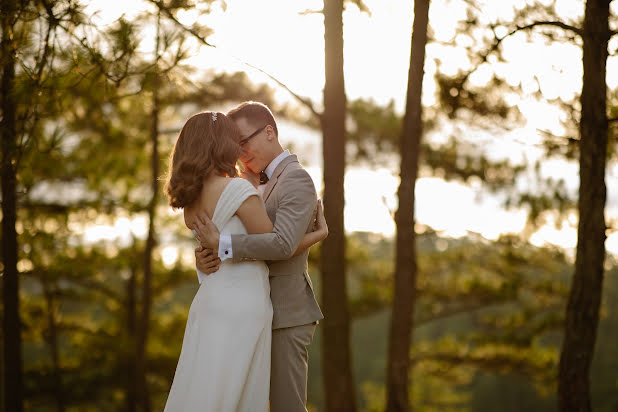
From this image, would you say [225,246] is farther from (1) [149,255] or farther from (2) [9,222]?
(1) [149,255]

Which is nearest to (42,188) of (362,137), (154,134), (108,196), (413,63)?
(108,196)

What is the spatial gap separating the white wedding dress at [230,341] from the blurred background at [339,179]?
32 cm

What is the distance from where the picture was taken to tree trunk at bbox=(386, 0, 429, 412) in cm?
445

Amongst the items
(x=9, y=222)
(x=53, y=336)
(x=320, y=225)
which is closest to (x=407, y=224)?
(x=320, y=225)

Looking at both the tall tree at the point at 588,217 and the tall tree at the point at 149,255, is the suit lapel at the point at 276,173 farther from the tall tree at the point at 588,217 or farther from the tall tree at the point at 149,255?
the tall tree at the point at 149,255

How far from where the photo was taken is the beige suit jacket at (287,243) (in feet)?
8.87

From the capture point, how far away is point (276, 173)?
296 cm

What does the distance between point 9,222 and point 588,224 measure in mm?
3817

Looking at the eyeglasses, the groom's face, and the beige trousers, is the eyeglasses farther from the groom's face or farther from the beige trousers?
the beige trousers

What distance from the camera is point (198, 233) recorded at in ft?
9.39

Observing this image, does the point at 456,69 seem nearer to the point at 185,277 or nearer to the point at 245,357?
the point at 245,357

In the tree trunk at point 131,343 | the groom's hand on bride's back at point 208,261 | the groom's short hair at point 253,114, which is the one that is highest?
the groom's short hair at point 253,114

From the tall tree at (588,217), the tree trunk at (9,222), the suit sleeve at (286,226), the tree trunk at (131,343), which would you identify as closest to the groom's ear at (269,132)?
the suit sleeve at (286,226)

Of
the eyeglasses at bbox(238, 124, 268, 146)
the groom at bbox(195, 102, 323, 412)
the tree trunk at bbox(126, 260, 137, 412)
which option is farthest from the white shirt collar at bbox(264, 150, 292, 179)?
the tree trunk at bbox(126, 260, 137, 412)
